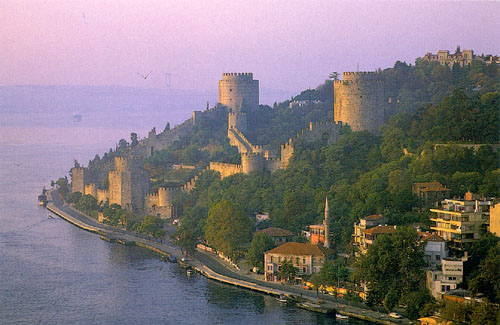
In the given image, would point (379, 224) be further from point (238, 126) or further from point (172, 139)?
point (172, 139)

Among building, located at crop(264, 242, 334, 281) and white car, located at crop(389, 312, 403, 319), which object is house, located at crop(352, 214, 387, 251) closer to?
building, located at crop(264, 242, 334, 281)

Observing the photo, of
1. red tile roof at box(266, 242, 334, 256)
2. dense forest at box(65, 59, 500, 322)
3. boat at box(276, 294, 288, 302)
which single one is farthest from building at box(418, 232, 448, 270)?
boat at box(276, 294, 288, 302)

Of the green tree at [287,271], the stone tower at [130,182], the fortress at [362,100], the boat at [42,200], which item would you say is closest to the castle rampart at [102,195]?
the stone tower at [130,182]

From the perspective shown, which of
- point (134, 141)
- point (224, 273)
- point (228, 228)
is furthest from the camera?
point (134, 141)

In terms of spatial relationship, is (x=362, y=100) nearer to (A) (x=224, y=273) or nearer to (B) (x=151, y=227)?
(B) (x=151, y=227)

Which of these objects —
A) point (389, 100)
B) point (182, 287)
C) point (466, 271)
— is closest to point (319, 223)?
point (182, 287)

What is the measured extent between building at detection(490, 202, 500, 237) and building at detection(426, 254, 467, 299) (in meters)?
1.91

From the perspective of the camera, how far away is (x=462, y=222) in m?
33.0

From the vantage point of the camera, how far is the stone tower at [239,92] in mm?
54906

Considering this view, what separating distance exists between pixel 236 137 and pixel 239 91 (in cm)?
371

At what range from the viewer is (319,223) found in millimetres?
38688

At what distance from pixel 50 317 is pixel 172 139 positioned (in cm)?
2533

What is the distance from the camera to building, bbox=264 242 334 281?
3534 cm

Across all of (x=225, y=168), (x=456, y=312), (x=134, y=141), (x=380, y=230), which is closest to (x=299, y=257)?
(x=380, y=230)
